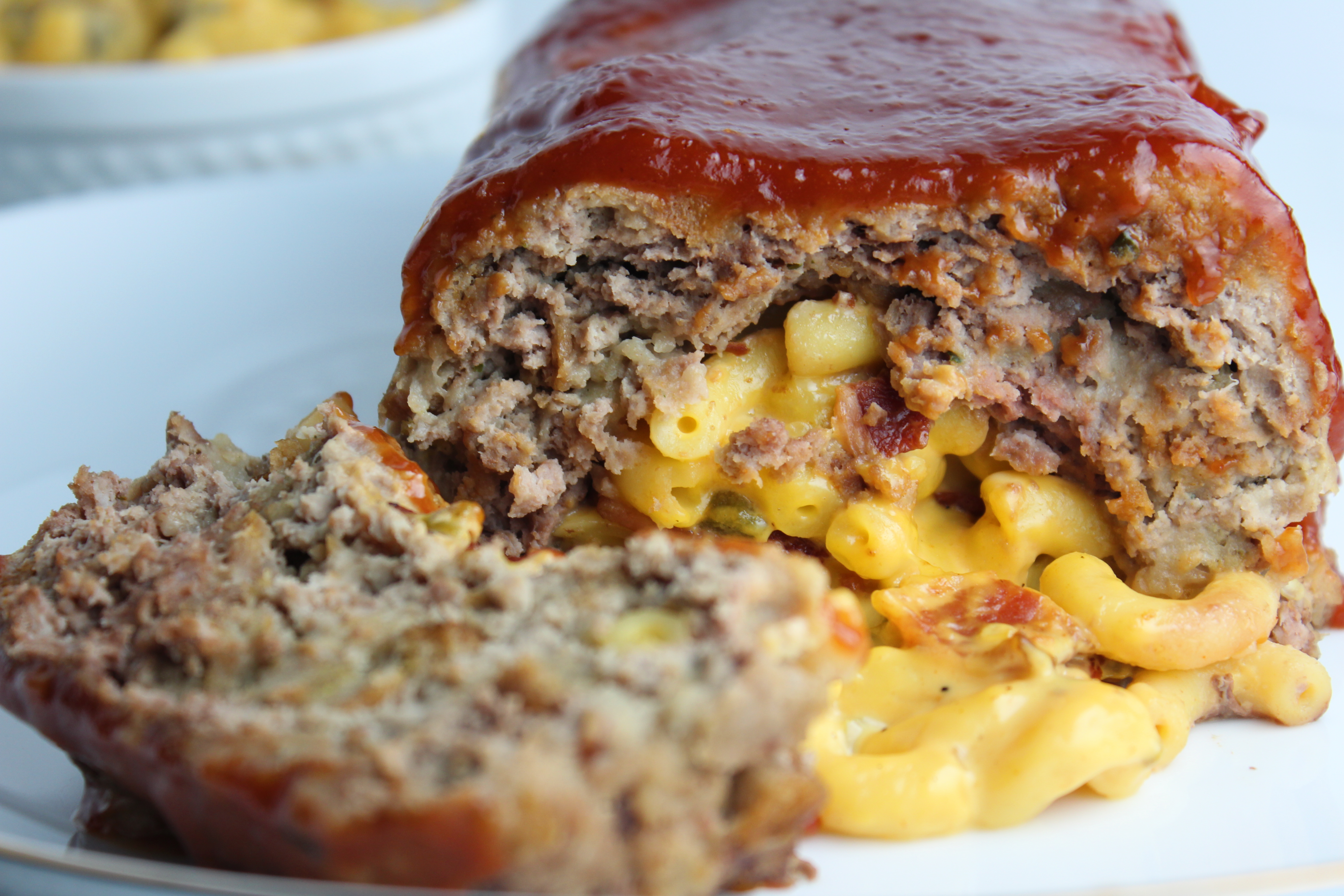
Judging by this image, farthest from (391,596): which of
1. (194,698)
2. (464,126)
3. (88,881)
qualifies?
(464,126)

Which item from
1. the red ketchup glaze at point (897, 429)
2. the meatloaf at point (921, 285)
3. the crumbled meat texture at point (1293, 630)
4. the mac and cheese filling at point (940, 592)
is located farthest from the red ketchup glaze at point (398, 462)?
the crumbled meat texture at point (1293, 630)

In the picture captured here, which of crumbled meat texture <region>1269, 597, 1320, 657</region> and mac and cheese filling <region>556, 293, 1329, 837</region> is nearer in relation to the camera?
mac and cheese filling <region>556, 293, 1329, 837</region>

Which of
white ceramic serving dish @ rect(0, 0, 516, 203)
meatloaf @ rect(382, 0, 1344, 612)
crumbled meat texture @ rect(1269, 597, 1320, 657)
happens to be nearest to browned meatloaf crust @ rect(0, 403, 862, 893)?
meatloaf @ rect(382, 0, 1344, 612)

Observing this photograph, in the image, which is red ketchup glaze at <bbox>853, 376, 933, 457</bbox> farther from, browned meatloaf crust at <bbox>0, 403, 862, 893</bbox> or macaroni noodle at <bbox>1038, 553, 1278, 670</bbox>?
browned meatloaf crust at <bbox>0, 403, 862, 893</bbox>

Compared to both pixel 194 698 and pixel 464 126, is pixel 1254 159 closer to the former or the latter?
pixel 194 698

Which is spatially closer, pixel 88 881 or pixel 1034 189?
pixel 88 881

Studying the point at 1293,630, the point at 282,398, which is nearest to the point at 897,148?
the point at 1293,630
